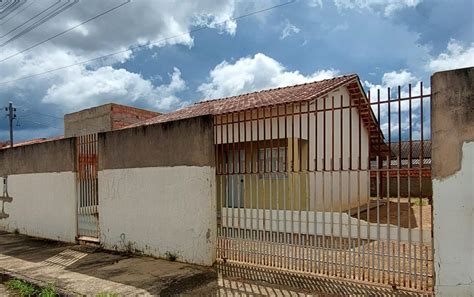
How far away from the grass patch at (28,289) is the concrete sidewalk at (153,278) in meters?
0.11

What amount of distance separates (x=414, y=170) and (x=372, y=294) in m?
1.61

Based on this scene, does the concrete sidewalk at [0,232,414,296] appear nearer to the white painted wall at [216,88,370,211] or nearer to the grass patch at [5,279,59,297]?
the grass patch at [5,279,59,297]

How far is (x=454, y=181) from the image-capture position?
12.9 feet

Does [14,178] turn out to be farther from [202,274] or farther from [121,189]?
[202,274]

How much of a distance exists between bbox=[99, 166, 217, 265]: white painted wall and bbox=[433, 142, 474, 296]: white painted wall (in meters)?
3.34

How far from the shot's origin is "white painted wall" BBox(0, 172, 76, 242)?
29.6 ft

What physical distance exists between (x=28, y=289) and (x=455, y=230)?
5.93 metres

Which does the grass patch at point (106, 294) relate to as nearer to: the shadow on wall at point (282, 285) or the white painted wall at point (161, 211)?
the shadow on wall at point (282, 285)

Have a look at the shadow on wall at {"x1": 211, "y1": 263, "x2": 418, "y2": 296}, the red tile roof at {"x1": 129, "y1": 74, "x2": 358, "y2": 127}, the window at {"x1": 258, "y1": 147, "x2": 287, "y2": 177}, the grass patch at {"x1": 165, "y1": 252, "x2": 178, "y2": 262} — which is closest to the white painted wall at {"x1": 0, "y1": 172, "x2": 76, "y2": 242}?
the red tile roof at {"x1": 129, "y1": 74, "x2": 358, "y2": 127}

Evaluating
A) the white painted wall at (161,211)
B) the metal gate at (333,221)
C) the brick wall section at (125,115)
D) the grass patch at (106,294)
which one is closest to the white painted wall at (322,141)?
the metal gate at (333,221)

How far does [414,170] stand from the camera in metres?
4.23

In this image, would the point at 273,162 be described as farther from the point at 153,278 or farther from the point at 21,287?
the point at 21,287

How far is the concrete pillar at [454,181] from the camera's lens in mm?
3861

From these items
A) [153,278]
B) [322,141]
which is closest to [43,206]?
[153,278]
